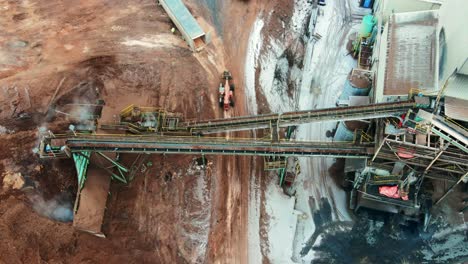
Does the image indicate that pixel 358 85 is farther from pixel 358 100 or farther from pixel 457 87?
pixel 457 87

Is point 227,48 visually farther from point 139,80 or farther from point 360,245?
point 360,245

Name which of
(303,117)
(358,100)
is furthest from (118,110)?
(358,100)

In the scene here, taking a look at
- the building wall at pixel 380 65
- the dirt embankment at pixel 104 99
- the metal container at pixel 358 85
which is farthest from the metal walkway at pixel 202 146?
the metal container at pixel 358 85

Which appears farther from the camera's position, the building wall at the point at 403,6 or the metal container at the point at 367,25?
the metal container at the point at 367,25

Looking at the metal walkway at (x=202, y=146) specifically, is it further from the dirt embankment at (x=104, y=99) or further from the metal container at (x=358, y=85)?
the metal container at (x=358, y=85)

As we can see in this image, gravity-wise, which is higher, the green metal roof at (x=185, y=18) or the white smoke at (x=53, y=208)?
the green metal roof at (x=185, y=18)
